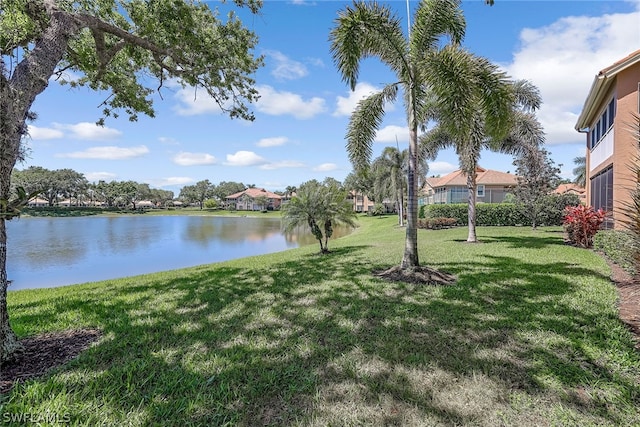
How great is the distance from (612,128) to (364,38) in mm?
9622

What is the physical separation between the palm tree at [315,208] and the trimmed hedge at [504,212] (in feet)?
43.4

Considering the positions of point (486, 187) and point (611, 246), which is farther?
point (486, 187)

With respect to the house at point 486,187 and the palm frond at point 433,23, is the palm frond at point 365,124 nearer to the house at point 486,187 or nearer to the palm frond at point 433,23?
the palm frond at point 433,23

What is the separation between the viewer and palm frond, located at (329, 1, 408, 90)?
23.1 feet

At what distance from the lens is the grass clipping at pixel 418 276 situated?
6.82 m

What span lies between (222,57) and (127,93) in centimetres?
281

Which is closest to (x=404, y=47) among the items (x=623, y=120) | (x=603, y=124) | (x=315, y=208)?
(x=315, y=208)

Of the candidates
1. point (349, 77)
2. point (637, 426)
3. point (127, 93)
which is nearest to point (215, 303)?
point (637, 426)

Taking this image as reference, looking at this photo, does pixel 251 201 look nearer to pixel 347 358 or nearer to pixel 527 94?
pixel 527 94

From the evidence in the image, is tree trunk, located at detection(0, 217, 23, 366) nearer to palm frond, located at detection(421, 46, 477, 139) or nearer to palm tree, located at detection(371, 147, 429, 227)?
palm frond, located at detection(421, 46, 477, 139)

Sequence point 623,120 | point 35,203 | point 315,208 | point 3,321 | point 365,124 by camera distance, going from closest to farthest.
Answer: point 3,321
point 365,124
point 623,120
point 315,208
point 35,203

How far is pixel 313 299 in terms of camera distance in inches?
226

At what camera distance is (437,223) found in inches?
885

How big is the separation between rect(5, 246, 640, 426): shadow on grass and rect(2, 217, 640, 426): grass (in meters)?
0.02
